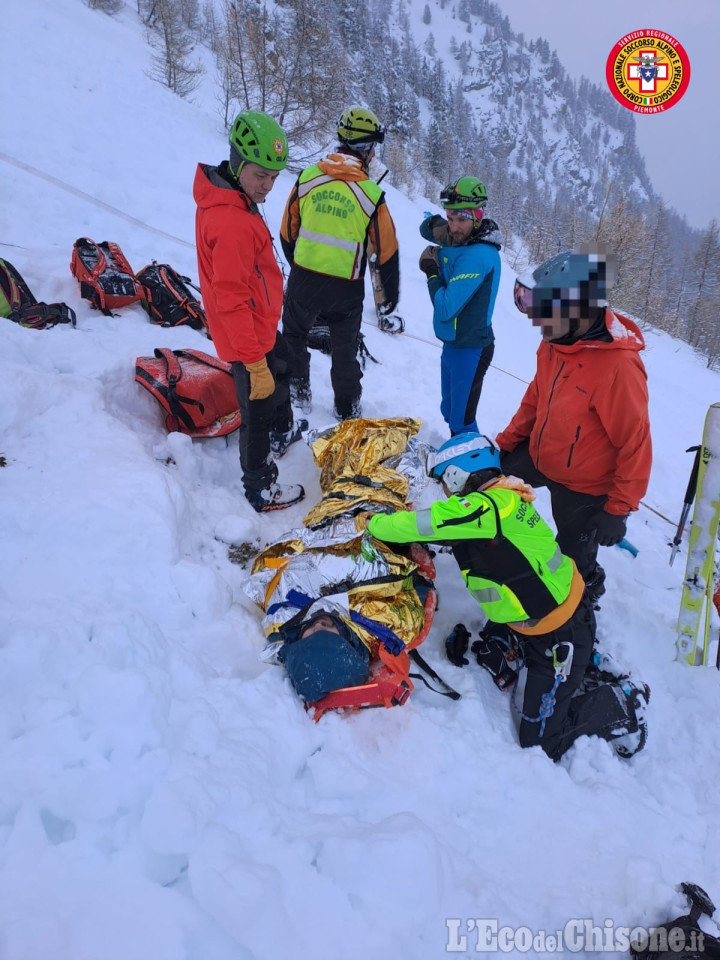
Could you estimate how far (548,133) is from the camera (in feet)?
305

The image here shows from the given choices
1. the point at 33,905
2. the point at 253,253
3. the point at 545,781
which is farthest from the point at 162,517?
the point at 545,781

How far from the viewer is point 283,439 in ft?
12.4

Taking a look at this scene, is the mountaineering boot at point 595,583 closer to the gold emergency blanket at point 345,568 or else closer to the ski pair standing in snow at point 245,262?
the gold emergency blanket at point 345,568

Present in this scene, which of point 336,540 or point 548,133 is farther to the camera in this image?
point 548,133

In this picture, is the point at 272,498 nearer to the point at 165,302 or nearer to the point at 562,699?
the point at 562,699

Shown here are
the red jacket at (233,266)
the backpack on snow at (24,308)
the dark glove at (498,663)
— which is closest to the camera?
the red jacket at (233,266)

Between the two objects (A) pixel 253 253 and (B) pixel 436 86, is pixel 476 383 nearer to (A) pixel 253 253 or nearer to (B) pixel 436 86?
(A) pixel 253 253

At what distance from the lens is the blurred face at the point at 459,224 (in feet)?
10.4

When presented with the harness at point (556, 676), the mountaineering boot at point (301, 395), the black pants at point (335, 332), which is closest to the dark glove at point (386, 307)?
the black pants at point (335, 332)

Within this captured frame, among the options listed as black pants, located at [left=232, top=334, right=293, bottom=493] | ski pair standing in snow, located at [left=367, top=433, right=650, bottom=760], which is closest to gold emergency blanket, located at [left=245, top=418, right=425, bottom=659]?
ski pair standing in snow, located at [left=367, top=433, right=650, bottom=760]

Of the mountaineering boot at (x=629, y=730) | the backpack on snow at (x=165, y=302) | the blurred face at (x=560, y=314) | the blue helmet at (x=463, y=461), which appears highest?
the blurred face at (x=560, y=314)

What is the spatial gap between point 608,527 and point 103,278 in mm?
4327

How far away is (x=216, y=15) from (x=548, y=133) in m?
88.4

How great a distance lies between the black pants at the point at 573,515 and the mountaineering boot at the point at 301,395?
1.89 m
